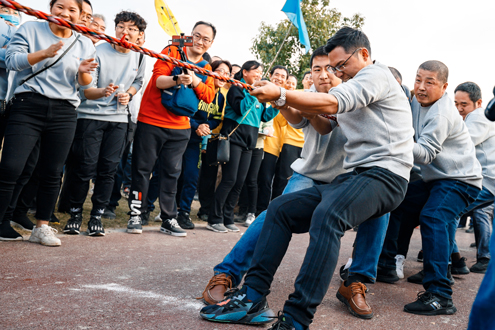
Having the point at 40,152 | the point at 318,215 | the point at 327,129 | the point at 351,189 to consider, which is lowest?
the point at 40,152

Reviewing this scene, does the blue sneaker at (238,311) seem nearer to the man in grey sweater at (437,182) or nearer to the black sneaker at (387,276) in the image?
the man in grey sweater at (437,182)

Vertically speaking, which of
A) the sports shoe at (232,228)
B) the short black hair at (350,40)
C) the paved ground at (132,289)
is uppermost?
the short black hair at (350,40)

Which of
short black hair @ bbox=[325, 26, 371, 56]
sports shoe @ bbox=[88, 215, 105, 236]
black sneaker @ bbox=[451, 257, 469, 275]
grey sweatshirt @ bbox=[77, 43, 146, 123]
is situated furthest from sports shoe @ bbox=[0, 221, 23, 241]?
black sneaker @ bbox=[451, 257, 469, 275]

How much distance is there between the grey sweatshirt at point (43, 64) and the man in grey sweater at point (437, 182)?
3.04m

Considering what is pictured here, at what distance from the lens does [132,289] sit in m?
2.96

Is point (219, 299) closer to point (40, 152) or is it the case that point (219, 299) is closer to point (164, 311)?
point (164, 311)

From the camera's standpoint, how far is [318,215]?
245cm

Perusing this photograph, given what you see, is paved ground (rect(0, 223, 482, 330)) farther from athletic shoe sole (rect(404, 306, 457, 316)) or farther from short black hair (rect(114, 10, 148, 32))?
short black hair (rect(114, 10, 148, 32))

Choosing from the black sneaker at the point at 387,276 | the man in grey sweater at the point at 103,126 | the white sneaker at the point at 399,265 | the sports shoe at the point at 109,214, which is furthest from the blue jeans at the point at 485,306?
the sports shoe at the point at 109,214

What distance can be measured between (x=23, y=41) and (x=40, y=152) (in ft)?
3.36

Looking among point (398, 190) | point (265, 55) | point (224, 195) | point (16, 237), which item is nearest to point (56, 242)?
point (16, 237)

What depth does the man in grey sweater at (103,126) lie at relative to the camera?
454 cm

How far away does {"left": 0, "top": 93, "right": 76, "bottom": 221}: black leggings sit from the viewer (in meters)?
3.71

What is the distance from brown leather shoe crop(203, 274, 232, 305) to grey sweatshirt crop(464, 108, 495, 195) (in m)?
3.32
